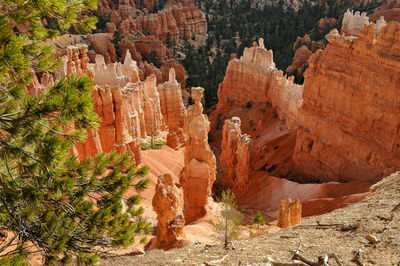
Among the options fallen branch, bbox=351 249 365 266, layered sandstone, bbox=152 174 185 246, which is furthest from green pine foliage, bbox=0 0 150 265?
layered sandstone, bbox=152 174 185 246

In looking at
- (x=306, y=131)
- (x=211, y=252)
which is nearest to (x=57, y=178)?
(x=211, y=252)

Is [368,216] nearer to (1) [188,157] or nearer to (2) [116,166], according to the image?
(2) [116,166]

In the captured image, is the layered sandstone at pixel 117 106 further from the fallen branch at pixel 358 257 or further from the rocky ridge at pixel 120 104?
the fallen branch at pixel 358 257

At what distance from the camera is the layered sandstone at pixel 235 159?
23.8m

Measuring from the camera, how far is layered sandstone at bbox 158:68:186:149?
105 feet

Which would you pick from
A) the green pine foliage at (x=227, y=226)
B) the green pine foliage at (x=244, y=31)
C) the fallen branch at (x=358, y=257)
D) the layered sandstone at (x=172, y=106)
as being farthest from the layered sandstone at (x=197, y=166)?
the green pine foliage at (x=244, y=31)

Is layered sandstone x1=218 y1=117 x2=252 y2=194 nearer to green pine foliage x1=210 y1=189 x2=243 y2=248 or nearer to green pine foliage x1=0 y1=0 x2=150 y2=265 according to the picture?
green pine foliage x1=210 y1=189 x2=243 y2=248

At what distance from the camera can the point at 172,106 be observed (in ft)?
108

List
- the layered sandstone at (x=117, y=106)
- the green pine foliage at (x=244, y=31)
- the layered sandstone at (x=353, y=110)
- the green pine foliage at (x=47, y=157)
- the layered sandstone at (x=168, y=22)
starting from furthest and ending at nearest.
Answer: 1. the layered sandstone at (x=168, y=22)
2. the green pine foliage at (x=244, y=31)
3. the layered sandstone at (x=117, y=106)
4. the layered sandstone at (x=353, y=110)
5. the green pine foliage at (x=47, y=157)

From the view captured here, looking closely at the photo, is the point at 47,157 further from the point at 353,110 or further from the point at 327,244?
the point at 353,110

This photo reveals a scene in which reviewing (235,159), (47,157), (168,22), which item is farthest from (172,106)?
(168,22)

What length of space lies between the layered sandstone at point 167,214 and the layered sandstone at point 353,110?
432 inches

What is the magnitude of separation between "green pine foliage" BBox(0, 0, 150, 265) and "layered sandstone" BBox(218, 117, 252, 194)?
1629cm

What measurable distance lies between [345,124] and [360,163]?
2419mm
